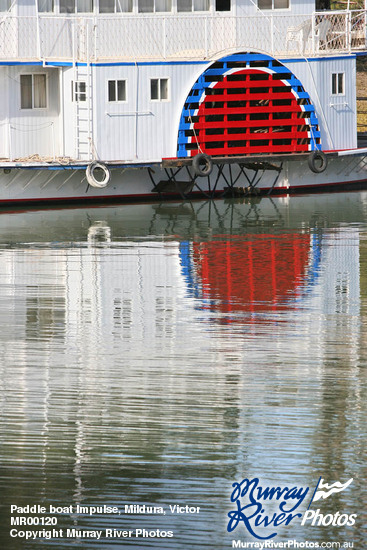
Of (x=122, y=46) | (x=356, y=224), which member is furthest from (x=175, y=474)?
(x=122, y=46)

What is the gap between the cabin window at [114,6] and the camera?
25.8 metres

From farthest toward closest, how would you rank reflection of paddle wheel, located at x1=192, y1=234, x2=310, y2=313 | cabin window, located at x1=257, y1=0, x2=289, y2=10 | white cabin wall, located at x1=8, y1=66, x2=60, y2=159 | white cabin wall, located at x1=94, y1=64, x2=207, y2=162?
1. cabin window, located at x1=257, y1=0, x2=289, y2=10
2. white cabin wall, located at x1=8, y1=66, x2=60, y2=159
3. white cabin wall, located at x1=94, y1=64, x2=207, y2=162
4. reflection of paddle wheel, located at x1=192, y1=234, x2=310, y2=313

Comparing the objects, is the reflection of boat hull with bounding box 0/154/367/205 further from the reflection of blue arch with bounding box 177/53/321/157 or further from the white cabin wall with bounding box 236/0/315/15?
the white cabin wall with bounding box 236/0/315/15

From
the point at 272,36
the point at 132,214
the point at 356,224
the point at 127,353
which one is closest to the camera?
the point at 127,353

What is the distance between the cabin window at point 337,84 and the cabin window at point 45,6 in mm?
7008

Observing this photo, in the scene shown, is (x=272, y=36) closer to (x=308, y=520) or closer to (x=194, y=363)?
(x=194, y=363)

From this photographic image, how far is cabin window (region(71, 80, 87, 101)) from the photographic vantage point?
83.0 feet

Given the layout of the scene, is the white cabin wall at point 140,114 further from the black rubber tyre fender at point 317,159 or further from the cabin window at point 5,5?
the black rubber tyre fender at point 317,159

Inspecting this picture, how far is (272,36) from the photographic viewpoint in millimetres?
26734

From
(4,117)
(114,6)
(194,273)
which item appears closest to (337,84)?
(114,6)

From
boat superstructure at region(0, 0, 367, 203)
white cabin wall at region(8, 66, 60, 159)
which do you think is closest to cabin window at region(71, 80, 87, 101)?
boat superstructure at region(0, 0, 367, 203)

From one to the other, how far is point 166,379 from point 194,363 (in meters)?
0.68

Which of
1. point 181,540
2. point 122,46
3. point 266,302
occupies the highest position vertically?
point 122,46

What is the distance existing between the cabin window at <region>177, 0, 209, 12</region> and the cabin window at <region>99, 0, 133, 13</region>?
→ 1.21m
